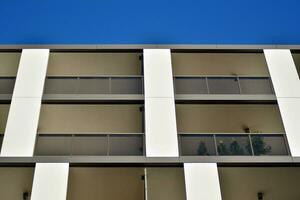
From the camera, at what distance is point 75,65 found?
16.7 metres

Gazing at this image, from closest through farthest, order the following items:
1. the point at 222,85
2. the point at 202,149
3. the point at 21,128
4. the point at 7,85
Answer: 1. the point at 202,149
2. the point at 21,128
3. the point at 7,85
4. the point at 222,85

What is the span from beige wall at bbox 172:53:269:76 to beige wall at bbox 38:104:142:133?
3.07 metres

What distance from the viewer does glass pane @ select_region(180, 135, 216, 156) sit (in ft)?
42.1

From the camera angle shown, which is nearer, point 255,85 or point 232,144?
point 232,144

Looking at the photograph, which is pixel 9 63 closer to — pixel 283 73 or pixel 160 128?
pixel 160 128

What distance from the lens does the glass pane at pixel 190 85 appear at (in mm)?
14966

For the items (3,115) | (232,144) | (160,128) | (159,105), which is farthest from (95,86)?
(232,144)

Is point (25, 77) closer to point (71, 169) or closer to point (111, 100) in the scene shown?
point (111, 100)

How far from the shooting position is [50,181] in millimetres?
11672

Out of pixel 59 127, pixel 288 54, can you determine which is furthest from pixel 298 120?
pixel 59 127

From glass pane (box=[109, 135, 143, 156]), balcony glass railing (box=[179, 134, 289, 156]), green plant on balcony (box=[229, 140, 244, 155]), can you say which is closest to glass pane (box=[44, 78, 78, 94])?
glass pane (box=[109, 135, 143, 156])

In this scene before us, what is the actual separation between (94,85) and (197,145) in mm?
4887

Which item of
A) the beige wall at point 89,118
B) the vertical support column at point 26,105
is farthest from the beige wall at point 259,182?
the vertical support column at point 26,105

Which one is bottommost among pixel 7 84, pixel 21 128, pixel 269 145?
pixel 269 145
